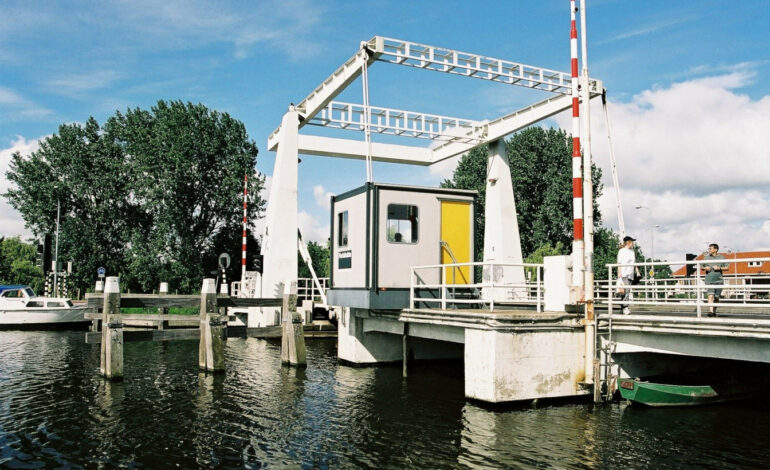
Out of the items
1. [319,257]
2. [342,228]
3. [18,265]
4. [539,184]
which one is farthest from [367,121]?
[18,265]

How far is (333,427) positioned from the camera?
406 inches

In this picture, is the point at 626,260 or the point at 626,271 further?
the point at 626,260

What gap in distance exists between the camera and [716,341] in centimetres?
1026

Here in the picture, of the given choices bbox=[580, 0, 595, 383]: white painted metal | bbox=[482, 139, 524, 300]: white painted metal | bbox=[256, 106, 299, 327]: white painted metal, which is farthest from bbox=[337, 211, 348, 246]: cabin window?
bbox=[482, 139, 524, 300]: white painted metal

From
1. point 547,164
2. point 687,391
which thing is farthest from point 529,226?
point 687,391

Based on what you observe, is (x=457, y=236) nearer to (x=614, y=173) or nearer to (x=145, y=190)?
(x=614, y=173)

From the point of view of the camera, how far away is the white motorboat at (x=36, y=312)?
98.6ft

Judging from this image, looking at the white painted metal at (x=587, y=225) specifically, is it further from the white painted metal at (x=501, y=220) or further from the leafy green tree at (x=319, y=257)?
the leafy green tree at (x=319, y=257)

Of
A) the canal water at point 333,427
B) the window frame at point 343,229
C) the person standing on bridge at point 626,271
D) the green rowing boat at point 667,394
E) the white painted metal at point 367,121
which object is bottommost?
the canal water at point 333,427

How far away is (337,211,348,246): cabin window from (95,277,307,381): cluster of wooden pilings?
1.91 metres

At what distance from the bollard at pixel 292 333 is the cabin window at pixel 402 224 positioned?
12.3 feet

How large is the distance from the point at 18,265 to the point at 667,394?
73.7 metres

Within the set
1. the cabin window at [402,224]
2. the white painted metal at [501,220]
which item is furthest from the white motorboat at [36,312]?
the cabin window at [402,224]

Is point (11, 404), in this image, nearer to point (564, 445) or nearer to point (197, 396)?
point (197, 396)
